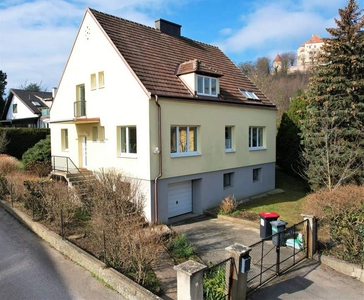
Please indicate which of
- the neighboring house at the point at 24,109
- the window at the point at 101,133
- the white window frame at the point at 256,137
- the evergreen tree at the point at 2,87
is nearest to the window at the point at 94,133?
the window at the point at 101,133

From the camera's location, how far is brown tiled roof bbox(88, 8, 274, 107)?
14180mm

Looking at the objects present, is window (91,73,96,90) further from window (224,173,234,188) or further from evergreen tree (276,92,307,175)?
evergreen tree (276,92,307,175)

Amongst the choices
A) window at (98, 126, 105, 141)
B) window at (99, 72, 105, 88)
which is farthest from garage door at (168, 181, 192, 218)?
window at (99, 72, 105, 88)

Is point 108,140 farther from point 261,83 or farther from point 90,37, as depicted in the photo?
point 261,83

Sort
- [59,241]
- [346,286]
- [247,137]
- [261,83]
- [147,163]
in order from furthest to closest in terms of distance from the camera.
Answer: [261,83]
[247,137]
[147,163]
[59,241]
[346,286]

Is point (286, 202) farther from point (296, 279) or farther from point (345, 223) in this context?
point (296, 279)

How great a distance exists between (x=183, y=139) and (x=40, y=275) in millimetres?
8692

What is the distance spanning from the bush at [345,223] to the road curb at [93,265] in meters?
6.05

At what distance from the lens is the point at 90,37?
16.3 meters

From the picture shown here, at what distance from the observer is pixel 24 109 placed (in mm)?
44531

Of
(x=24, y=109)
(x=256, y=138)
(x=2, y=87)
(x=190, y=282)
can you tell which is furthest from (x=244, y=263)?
(x=2, y=87)

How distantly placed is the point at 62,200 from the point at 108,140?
4941 mm

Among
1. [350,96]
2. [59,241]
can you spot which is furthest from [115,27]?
[350,96]

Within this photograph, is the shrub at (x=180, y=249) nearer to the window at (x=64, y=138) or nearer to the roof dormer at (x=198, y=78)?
the roof dormer at (x=198, y=78)
